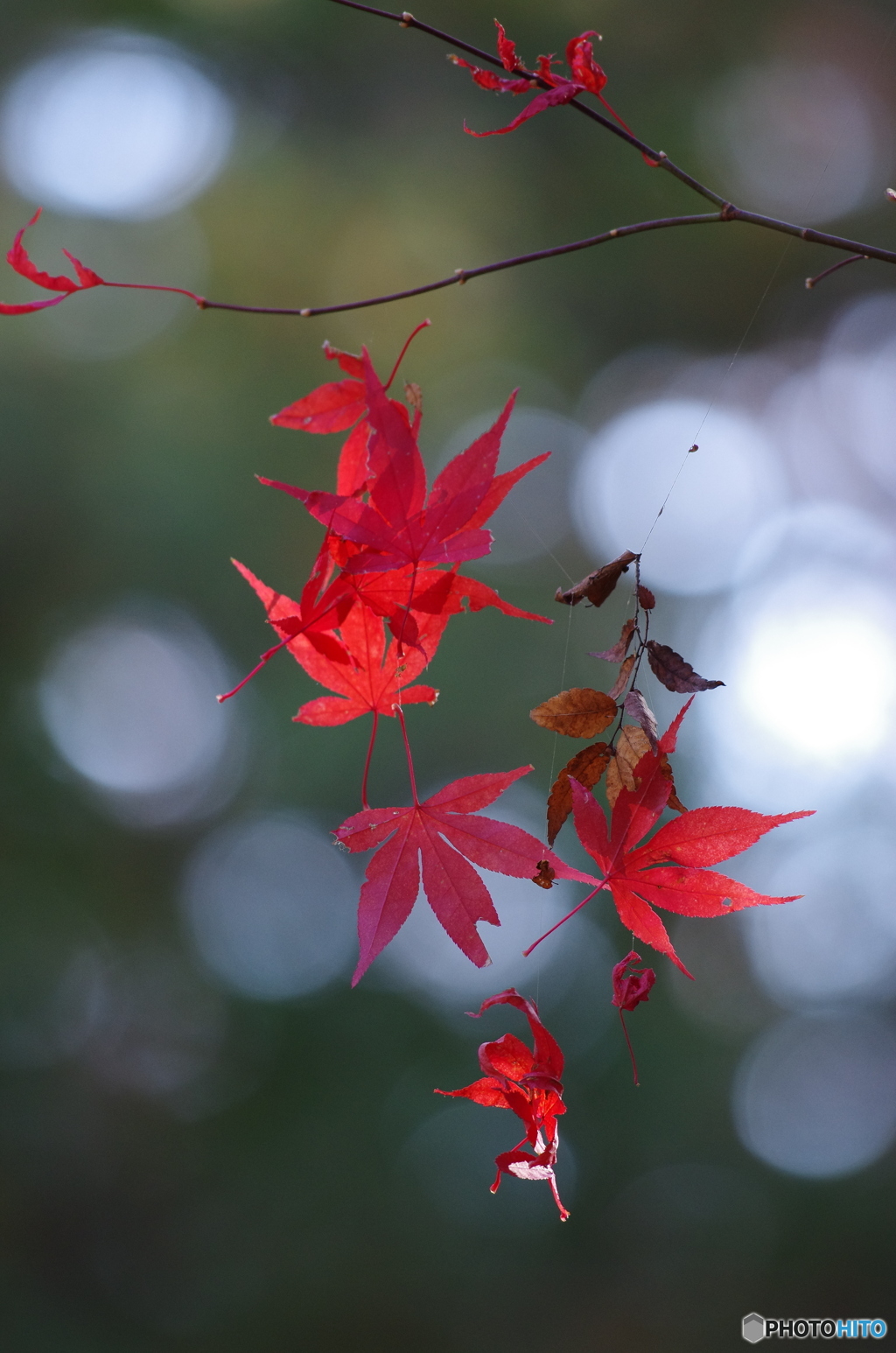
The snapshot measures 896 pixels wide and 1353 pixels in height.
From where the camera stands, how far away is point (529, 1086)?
1.87ft

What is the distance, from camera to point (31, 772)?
120 inches

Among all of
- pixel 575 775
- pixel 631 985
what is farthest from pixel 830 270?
pixel 631 985

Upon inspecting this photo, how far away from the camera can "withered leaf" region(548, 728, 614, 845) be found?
0.56 m

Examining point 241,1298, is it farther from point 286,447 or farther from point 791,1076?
point 286,447

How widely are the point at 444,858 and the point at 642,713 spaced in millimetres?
154

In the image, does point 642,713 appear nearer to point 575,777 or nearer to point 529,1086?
point 575,777

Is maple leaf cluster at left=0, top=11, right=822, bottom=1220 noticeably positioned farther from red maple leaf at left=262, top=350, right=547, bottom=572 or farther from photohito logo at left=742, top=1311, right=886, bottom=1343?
photohito logo at left=742, top=1311, right=886, bottom=1343

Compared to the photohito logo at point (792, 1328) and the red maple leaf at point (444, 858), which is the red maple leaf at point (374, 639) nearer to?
the red maple leaf at point (444, 858)

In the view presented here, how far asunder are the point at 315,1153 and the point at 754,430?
10.1 feet

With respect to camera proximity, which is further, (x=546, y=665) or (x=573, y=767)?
(x=546, y=665)

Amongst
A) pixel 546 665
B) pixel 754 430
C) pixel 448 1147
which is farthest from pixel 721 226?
pixel 448 1147

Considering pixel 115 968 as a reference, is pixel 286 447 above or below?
above

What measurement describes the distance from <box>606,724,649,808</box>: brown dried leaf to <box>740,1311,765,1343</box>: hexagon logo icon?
3425 millimetres

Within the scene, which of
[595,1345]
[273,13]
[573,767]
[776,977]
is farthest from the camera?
[776,977]
